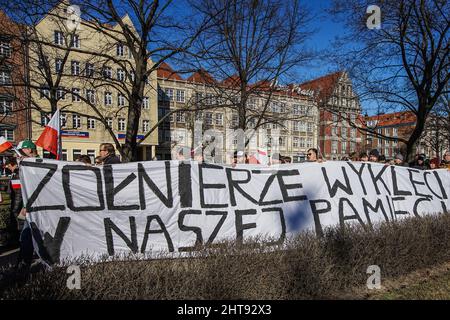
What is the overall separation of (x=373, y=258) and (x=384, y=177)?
3150mm

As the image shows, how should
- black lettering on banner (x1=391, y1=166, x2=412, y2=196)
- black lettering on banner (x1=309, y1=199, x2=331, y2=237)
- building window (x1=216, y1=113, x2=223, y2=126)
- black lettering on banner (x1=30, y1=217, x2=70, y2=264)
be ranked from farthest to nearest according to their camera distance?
building window (x1=216, y1=113, x2=223, y2=126), black lettering on banner (x1=391, y1=166, x2=412, y2=196), black lettering on banner (x1=309, y1=199, x2=331, y2=237), black lettering on banner (x1=30, y1=217, x2=70, y2=264)

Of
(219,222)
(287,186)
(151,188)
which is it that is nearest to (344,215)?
(287,186)

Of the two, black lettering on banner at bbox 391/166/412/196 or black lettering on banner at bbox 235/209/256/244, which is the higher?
black lettering on banner at bbox 391/166/412/196

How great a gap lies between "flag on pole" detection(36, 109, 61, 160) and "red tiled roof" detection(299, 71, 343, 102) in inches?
393

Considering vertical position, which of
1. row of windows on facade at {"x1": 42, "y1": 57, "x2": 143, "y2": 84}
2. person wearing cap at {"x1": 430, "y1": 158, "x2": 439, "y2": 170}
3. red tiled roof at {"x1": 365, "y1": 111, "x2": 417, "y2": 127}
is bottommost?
person wearing cap at {"x1": 430, "y1": 158, "x2": 439, "y2": 170}

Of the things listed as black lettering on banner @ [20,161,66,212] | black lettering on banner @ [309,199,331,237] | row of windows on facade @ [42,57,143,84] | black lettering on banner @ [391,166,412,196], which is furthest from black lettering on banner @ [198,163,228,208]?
row of windows on facade @ [42,57,143,84]

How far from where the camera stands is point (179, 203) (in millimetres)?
5086

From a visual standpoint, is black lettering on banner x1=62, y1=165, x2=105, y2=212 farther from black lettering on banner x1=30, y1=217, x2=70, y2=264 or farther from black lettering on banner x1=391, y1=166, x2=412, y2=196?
black lettering on banner x1=391, y1=166, x2=412, y2=196

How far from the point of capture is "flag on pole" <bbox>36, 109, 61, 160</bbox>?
6426mm

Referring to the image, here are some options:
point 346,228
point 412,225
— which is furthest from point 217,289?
point 412,225

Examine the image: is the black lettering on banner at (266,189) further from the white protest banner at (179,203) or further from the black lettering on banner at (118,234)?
the black lettering on banner at (118,234)

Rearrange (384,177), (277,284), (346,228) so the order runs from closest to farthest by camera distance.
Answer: (277,284) → (346,228) → (384,177)
